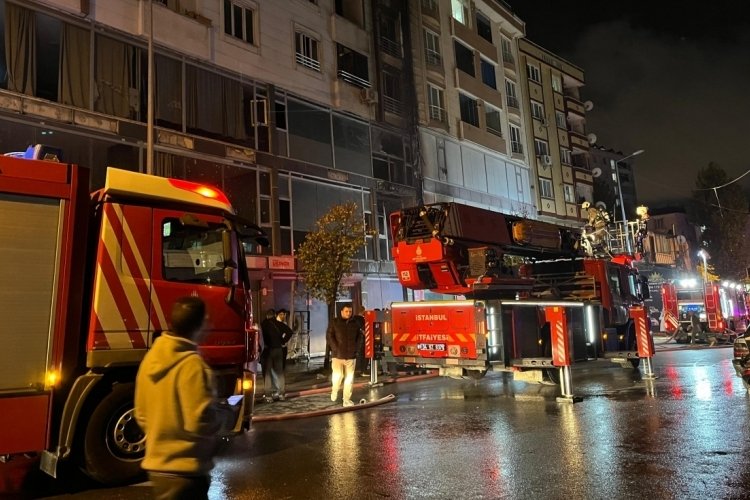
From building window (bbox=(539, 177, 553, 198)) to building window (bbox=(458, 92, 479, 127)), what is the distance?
805 centimetres

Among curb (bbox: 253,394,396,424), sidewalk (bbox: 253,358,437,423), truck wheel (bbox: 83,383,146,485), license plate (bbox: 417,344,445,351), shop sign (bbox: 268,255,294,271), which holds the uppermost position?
shop sign (bbox: 268,255,294,271)

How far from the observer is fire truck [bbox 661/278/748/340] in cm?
2273

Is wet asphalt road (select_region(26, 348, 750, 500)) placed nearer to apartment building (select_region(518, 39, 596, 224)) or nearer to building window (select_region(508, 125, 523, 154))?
building window (select_region(508, 125, 523, 154))

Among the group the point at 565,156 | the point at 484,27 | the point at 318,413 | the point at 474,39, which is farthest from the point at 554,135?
the point at 318,413

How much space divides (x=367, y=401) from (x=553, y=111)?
35311 mm

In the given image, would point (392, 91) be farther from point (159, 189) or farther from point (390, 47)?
point (159, 189)

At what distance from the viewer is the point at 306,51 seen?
22328 mm

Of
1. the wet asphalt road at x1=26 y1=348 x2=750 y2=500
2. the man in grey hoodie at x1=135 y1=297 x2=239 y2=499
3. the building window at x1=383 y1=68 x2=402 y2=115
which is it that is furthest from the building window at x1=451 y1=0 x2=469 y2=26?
the man in grey hoodie at x1=135 y1=297 x2=239 y2=499

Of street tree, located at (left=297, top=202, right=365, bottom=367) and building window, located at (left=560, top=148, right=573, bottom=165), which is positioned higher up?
building window, located at (left=560, top=148, right=573, bottom=165)

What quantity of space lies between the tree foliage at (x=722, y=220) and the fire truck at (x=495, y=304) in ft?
123

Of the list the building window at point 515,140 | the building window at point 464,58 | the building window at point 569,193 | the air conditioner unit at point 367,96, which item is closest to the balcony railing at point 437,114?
the building window at point 464,58

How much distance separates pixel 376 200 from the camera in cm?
2461

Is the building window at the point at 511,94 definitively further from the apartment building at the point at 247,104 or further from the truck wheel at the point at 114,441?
the truck wheel at the point at 114,441

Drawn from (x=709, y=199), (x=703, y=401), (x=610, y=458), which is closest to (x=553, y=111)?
(x=709, y=199)
